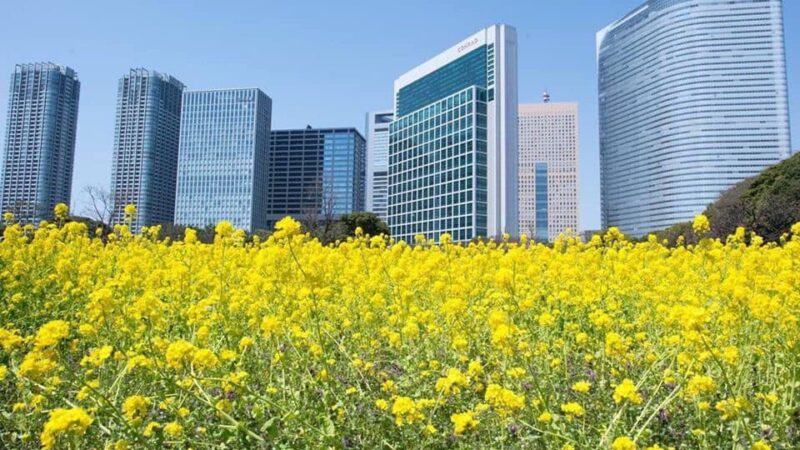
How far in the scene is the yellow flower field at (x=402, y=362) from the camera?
67.3 inches

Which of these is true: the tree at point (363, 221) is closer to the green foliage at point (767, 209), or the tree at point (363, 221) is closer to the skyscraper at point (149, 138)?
the green foliage at point (767, 209)

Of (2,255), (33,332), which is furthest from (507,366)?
(2,255)

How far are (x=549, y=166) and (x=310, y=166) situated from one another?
71106mm

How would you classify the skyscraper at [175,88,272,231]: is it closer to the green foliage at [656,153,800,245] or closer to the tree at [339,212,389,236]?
the tree at [339,212,389,236]

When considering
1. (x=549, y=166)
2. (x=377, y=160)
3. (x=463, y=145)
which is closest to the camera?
(x=463, y=145)

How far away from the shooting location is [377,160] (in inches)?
4983

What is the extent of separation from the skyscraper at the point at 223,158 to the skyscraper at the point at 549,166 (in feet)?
228

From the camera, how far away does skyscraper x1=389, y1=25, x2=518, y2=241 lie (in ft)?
233

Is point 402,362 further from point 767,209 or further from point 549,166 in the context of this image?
point 549,166

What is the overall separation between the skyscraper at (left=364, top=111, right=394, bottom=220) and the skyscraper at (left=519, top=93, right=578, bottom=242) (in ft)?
136

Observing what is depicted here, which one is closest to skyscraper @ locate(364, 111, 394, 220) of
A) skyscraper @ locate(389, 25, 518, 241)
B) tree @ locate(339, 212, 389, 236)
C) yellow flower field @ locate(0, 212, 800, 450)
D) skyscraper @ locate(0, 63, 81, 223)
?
skyscraper @ locate(389, 25, 518, 241)

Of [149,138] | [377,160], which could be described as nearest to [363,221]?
[377,160]

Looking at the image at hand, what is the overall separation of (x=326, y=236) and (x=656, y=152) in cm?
9787

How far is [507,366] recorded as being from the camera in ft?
7.32
